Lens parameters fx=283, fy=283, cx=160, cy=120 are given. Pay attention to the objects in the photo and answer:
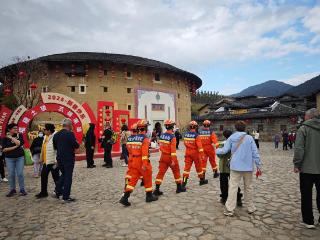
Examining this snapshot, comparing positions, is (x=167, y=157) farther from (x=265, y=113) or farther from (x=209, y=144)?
(x=265, y=113)

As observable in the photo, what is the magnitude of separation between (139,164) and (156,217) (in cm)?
126

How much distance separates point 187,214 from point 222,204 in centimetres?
95

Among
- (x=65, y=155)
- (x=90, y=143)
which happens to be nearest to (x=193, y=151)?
(x=65, y=155)

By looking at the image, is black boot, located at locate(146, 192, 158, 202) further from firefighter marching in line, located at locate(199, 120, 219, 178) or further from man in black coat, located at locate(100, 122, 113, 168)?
man in black coat, located at locate(100, 122, 113, 168)

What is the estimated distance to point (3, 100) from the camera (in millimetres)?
26906

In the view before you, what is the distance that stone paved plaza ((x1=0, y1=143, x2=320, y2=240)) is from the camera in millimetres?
4266

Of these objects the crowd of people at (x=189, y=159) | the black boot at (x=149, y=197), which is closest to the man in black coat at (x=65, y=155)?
the crowd of people at (x=189, y=159)

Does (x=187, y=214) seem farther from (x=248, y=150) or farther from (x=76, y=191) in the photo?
(x=76, y=191)

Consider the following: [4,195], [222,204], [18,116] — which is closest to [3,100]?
[18,116]

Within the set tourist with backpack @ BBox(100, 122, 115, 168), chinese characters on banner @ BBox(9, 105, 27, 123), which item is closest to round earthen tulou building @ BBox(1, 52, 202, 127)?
chinese characters on banner @ BBox(9, 105, 27, 123)

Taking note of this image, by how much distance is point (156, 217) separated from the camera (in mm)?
4988

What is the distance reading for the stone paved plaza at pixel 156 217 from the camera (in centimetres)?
427

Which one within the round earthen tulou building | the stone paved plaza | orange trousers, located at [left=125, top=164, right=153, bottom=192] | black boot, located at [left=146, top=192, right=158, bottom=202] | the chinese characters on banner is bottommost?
the stone paved plaza

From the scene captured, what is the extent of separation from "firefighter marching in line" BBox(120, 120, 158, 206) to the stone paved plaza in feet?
0.79
